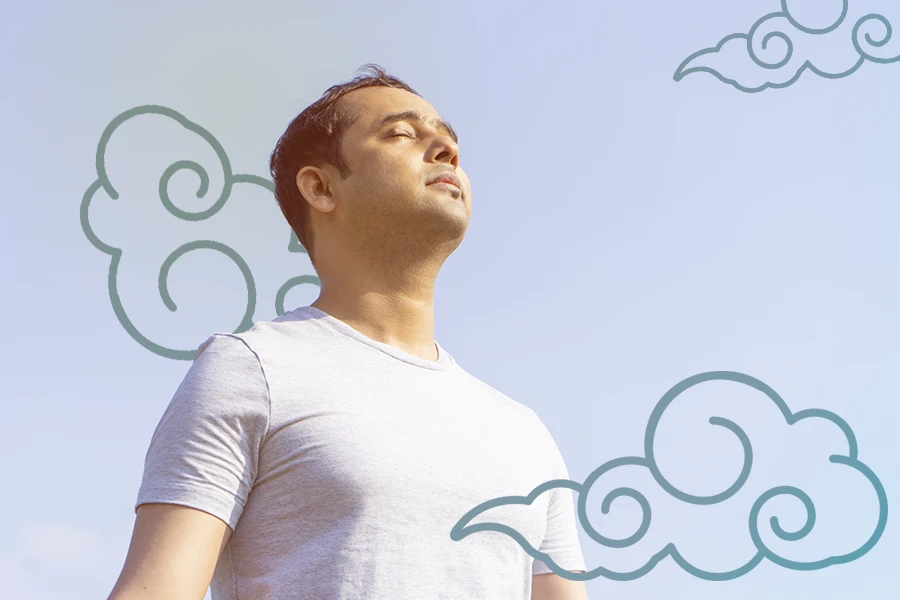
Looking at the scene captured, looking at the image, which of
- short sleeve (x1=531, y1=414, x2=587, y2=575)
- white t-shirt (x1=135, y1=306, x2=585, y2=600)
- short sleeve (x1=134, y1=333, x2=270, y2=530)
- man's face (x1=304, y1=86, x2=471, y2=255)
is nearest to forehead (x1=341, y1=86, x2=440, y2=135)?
man's face (x1=304, y1=86, x2=471, y2=255)

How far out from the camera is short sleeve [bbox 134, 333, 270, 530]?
176cm

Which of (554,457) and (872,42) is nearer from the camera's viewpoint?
(554,457)

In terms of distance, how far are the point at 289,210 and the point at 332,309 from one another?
391 millimetres

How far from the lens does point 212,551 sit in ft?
5.75

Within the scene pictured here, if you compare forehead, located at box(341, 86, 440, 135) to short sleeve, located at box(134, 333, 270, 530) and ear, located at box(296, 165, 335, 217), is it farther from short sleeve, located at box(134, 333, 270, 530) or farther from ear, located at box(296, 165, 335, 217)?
short sleeve, located at box(134, 333, 270, 530)

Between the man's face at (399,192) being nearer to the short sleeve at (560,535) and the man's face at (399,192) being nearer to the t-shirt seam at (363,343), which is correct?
the t-shirt seam at (363,343)

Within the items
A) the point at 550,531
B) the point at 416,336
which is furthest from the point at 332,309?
the point at 550,531

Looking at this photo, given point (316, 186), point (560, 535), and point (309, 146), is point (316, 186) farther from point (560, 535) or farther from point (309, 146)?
point (560, 535)

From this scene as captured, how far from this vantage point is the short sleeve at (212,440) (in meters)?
1.76

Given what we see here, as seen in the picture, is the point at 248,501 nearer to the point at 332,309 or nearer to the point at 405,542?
the point at 405,542

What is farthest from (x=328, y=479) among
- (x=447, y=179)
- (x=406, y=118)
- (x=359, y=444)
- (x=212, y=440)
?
Answer: (x=406, y=118)

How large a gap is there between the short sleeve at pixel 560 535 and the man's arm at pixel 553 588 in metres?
0.02

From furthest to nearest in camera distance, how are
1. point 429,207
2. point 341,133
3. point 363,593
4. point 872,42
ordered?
1. point 872,42
2. point 341,133
3. point 429,207
4. point 363,593

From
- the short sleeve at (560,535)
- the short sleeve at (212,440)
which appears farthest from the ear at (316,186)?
the short sleeve at (560,535)
